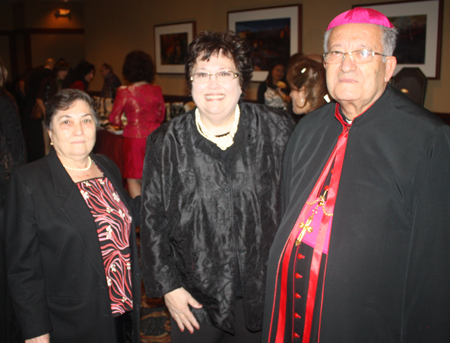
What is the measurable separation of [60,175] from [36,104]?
186 inches

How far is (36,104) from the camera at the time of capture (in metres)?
5.79

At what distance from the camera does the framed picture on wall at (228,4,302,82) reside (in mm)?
5711

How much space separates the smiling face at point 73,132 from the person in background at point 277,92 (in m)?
2.86

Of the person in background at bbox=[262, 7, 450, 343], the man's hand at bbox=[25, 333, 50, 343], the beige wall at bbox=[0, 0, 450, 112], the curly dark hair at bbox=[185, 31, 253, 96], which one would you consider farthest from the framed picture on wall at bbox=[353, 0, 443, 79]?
the man's hand at bbox=[25, 333, 50, 343]

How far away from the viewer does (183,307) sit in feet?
5.41

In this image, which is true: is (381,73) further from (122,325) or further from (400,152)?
(122,325)

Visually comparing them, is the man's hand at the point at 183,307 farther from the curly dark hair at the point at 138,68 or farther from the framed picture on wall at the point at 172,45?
the framed picture on wall at the point at 172,45

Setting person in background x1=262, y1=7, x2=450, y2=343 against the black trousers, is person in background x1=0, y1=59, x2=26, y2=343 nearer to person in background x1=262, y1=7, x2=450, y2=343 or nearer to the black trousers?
the black trousers

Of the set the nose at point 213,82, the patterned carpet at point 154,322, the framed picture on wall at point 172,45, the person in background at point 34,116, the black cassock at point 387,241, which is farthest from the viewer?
the framed picture on wall at point 172,45

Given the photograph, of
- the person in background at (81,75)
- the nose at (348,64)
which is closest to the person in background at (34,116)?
the person in background at (81,75)

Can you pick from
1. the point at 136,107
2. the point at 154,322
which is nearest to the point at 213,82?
the point at 154,322

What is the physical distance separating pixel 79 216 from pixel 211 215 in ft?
1.89

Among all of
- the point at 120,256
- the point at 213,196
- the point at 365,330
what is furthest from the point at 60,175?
the point at 365,330

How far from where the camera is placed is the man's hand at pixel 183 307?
1648mm
